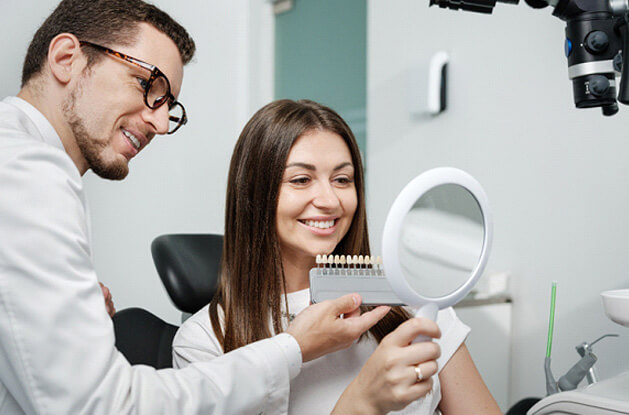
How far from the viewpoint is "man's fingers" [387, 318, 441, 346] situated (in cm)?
65

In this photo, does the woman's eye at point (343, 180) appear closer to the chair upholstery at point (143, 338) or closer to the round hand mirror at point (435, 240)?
the round hand mirror at point (435, 240)

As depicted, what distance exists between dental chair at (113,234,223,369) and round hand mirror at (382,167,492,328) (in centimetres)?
76

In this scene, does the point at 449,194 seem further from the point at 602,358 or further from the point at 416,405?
Answer: the point at 602,358

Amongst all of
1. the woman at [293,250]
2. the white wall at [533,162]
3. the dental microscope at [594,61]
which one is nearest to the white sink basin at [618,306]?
the dental microscope at [594,61]

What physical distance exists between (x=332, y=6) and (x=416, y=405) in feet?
7.71

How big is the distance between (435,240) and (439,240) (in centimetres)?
1

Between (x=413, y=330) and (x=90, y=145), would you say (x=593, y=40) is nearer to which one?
(x=413, y=330)

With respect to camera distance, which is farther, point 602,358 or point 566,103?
point 566,103

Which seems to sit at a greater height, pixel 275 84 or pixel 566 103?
pixel 275 84

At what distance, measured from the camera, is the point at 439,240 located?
2.35 ft

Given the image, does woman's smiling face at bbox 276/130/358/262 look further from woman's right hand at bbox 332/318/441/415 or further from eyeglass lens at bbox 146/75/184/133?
woman's right hand at bbox 332/318/441/415

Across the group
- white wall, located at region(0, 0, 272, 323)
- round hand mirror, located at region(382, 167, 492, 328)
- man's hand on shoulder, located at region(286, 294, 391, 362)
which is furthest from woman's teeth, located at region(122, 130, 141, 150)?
white wall, located at region(0, 0, 272, 323)

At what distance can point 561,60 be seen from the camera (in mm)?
1811

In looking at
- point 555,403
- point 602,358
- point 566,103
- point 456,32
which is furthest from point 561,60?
point 555,403
